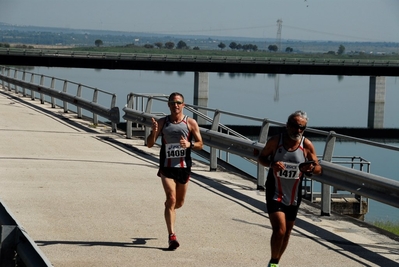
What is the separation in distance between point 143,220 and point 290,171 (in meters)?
3.76

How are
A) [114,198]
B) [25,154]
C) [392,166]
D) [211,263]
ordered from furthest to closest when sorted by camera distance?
1. [392,166]
2. [25,154]
3. [114,198]
4. [211,263]

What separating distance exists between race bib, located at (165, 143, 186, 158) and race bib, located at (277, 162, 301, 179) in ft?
6.75

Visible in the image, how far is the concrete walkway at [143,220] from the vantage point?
915cm

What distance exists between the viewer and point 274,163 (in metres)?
7.84

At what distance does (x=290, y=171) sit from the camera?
7.84 meters

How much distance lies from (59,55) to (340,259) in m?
93.1

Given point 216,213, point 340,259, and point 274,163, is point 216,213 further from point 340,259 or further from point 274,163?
point 274,163

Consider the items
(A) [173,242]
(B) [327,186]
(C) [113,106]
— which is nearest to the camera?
(A) [173,242]

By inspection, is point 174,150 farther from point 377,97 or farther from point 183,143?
point 377,97

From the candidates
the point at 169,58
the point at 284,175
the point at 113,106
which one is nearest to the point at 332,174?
the point at 284,175

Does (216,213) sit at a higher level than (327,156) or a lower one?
lower

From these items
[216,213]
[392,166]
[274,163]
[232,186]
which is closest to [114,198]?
[216,213]

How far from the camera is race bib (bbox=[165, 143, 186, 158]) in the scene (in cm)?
970

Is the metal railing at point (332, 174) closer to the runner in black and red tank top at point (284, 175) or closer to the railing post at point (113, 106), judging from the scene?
the runner in black and red tank top at point (284, 175)
